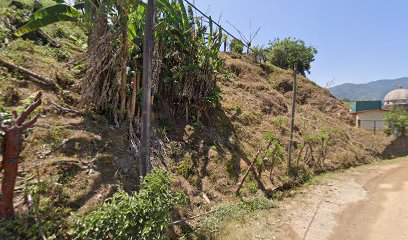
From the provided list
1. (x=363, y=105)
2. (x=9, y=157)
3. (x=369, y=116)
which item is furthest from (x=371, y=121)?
(x=9, y=157)

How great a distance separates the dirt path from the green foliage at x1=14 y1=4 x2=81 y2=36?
21.7ft

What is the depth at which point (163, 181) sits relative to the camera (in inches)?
163

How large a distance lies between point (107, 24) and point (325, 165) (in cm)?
1031

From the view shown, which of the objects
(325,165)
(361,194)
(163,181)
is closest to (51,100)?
(163,181)

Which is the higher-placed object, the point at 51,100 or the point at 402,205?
the point at 51,100

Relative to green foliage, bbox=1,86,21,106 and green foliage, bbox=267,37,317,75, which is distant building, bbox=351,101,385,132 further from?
green foliage, bbox=1,86,21,106

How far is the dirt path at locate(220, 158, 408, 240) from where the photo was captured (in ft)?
17.6

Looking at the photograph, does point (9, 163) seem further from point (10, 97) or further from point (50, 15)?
point (50, 15)

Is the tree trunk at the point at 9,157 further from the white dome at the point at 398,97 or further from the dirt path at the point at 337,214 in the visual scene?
the white dome at the point at 398,97

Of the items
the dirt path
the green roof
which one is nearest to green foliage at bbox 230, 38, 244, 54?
the green roof

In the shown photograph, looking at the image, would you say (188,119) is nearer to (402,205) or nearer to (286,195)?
(286,195)

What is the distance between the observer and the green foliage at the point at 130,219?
11.1 feet

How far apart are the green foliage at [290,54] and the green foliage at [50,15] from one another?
2044 cm

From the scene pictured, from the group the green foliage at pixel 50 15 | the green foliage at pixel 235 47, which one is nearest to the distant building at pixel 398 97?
the green foliage at pixel 235 47
